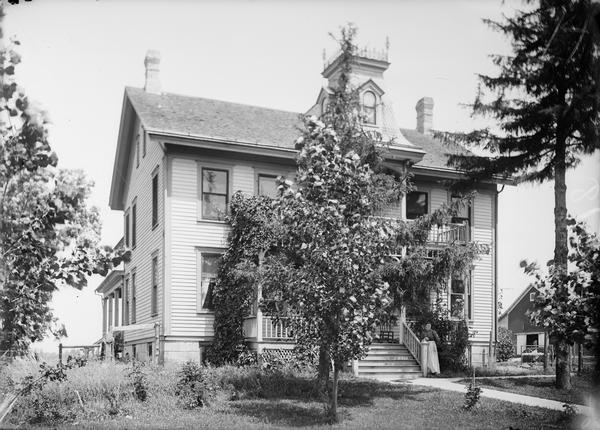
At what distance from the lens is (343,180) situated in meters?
12.2

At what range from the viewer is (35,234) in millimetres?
7086

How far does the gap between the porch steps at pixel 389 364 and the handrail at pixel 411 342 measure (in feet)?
0.45

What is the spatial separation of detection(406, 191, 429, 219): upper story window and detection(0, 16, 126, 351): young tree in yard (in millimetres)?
18325

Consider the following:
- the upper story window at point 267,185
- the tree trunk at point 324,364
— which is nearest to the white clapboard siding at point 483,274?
the upper story window at point 267,185

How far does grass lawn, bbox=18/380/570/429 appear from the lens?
11.9 metres

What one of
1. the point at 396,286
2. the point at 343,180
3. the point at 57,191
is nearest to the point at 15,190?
the point at 57,191

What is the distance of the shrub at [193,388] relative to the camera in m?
13.7

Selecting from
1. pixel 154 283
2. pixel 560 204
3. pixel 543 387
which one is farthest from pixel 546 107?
pixel 154 283

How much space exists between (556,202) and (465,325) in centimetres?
649

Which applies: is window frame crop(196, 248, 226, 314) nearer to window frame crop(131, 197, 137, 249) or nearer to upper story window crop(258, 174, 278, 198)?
upper story window crop(258, 174, 278, 198)

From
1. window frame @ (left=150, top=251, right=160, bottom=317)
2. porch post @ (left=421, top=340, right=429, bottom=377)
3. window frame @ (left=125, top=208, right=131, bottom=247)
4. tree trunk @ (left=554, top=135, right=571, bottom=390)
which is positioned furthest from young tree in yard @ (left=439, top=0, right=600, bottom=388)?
window frame @ (left=125, top=208, right=131, bottom=247)

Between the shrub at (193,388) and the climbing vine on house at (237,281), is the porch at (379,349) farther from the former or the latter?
the shrub at (193,388)

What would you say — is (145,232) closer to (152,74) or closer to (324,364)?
(152,74)

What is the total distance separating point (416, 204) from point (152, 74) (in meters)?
10.8
